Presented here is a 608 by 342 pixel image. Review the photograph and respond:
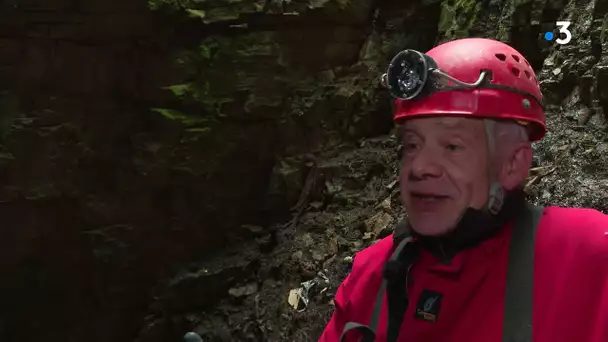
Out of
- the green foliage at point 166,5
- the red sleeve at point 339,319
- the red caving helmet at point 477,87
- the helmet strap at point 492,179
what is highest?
the green foliage at point 166,5

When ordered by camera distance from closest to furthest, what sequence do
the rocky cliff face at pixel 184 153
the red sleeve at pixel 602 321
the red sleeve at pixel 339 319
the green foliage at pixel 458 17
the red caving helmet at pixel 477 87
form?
the red sleeve at pixel 602 321
the red caving helmet at pixel 477 87
the red sleeve at pixel 339 319
the green foliage at pixel 458 17
the rocky cliff face at pixel 184 153

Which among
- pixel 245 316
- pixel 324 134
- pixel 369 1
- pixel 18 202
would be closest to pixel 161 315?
pixel 245 316

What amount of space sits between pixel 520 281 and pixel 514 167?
261 millimetres

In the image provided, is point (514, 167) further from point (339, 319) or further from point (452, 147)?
point (339, 319)

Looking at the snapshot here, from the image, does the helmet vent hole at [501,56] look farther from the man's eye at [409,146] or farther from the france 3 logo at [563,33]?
the france 3 logo at [563,33]

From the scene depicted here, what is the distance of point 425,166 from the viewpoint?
1.17 metres

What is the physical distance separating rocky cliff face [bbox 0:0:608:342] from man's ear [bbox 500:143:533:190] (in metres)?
2.95

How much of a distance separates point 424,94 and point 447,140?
0.12 meters

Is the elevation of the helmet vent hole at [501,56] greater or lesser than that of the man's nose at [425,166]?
→ greater

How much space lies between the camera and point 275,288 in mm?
4398

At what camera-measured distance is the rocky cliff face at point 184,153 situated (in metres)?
4.40

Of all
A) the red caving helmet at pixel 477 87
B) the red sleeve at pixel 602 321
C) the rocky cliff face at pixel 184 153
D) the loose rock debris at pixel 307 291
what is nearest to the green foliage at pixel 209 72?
the rocky cliff face at pixel 184 153

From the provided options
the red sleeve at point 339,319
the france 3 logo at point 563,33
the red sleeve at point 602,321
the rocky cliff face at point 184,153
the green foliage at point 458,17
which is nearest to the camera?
the red sleeve at point 602,321

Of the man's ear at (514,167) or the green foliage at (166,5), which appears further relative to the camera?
the green foliage at (166,5)
